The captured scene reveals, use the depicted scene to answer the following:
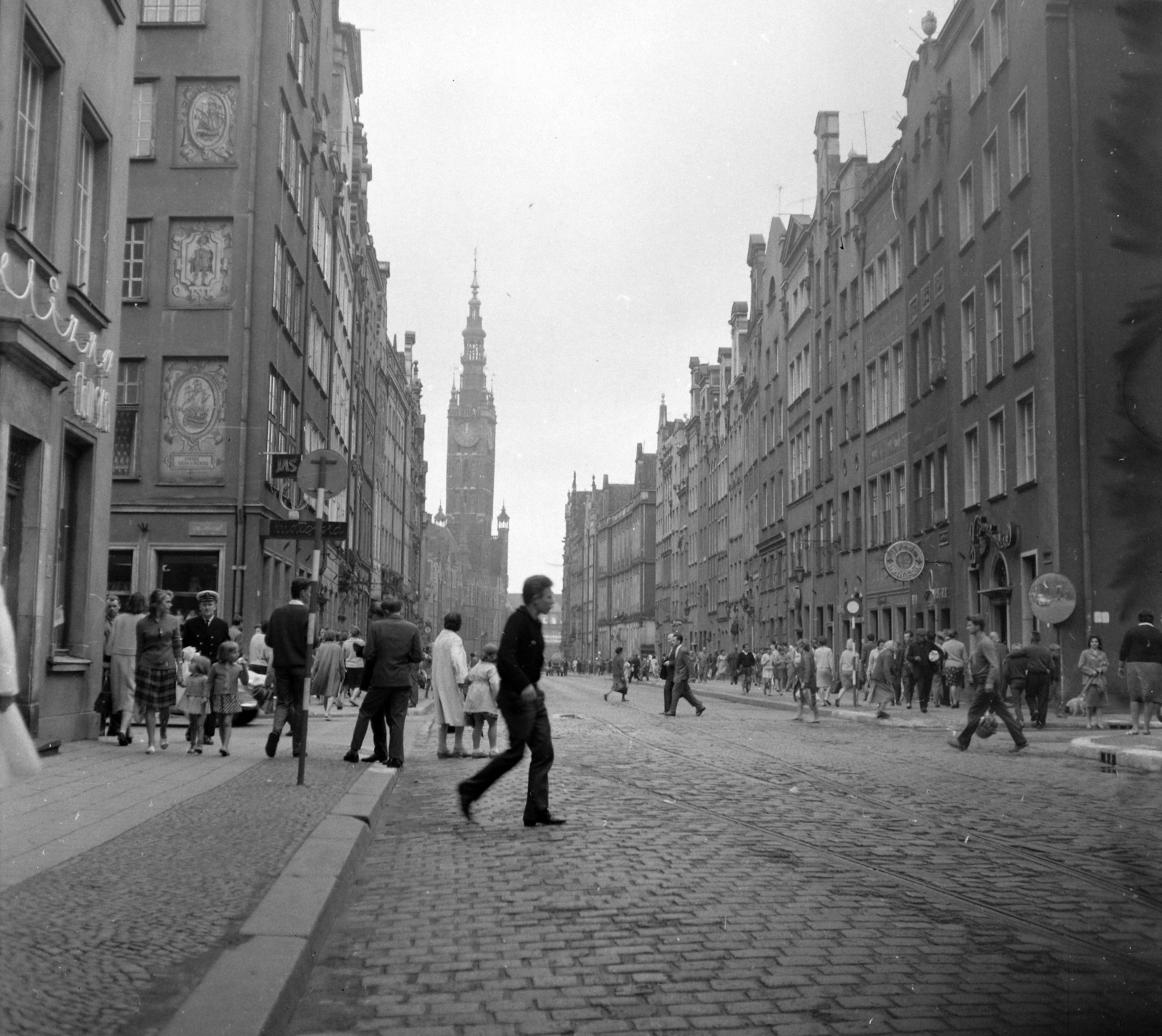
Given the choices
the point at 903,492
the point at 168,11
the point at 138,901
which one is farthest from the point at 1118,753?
the point at 168,11

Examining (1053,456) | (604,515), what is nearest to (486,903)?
(1053,456)

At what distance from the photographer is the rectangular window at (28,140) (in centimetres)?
1345

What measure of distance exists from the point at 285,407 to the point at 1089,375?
32.4 metres

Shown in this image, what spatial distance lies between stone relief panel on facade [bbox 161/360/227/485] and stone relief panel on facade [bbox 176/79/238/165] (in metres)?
4.36

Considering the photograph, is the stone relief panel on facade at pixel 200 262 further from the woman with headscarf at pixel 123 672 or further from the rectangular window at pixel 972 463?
the rectangular window at pixel 972 463

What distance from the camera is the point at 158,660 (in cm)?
1448

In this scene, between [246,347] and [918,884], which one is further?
[246,347]

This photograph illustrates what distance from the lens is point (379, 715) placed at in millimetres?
13797

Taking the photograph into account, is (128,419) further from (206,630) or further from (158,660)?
(158,660)

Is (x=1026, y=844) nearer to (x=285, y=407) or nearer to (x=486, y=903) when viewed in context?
(x=486, y=903)

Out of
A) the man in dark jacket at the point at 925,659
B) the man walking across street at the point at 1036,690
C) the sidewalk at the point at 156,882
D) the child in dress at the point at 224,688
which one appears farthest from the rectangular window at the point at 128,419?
the man walking across street at the point at 1036,690

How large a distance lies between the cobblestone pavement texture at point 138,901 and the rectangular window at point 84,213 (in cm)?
689

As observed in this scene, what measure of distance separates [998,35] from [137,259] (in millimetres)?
28846

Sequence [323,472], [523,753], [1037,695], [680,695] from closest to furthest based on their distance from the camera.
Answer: [523,753], [323,472], [1037,695], [680,695]
